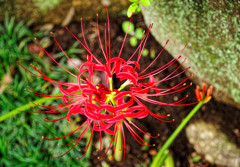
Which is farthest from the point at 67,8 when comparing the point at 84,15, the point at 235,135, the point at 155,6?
the point at 235,135

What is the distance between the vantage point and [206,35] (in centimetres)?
153

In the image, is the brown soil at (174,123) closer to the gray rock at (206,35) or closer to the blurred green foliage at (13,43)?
the gray rock at (206,35)

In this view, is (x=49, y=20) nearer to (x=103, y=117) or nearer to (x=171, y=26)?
(x=171, y=26)

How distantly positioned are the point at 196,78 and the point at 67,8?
1.18 m

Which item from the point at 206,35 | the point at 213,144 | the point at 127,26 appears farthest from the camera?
the point at 127,26

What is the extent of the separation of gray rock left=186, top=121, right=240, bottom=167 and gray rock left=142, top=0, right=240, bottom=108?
0.28 meters

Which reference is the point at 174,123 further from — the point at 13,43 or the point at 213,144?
the point at 13,43

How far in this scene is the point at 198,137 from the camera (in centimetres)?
196

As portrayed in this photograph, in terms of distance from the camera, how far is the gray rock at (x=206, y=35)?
4.56 feet

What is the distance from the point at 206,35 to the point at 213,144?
0.88 m

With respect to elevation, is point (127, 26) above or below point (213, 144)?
above

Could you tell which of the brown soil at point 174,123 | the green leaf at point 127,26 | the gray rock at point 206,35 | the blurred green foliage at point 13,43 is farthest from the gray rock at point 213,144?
the blurred green foliage at point 13,43

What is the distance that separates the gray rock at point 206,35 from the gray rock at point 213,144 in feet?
0.92

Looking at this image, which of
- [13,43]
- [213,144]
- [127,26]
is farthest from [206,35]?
[13,43]
